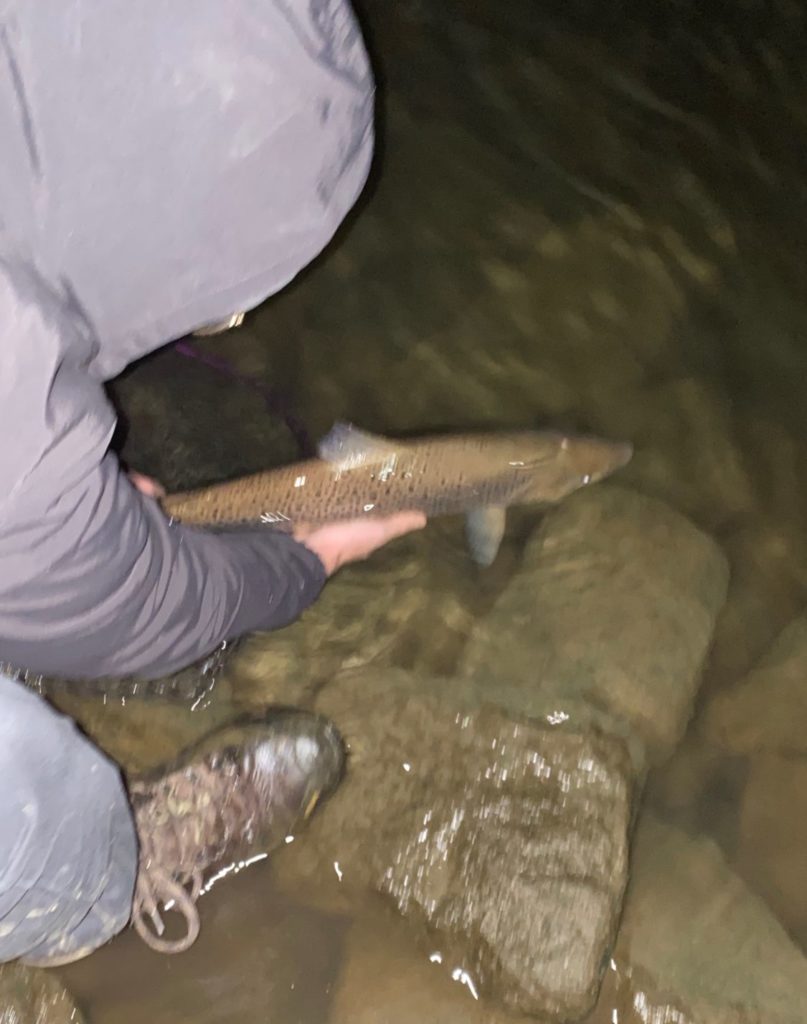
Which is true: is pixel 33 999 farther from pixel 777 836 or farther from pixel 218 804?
pixel 777 836

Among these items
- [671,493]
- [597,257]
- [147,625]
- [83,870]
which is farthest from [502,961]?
[597,257]

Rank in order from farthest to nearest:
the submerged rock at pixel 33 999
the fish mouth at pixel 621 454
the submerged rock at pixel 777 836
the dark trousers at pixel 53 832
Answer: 1. the fish mouth at pixel 621 454
2. the submerged rock at pixel 777 836
3. the submerged rock at pixel 33 999
4. the dark trousers at pixel 53 832

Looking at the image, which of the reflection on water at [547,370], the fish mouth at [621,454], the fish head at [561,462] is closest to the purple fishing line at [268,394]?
the reflection on water at [547,370]

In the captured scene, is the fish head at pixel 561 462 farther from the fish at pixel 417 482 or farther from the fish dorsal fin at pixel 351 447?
the fish dorsal fin at pixel 351 447

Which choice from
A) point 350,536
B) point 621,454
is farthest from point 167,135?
point 621,454

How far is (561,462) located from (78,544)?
2.05 metres

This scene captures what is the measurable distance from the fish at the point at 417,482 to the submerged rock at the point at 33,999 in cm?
121

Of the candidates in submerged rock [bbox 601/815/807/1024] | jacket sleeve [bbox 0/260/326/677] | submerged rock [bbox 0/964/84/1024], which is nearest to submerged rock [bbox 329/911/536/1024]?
submerged rock [bbox 601/815/807/1024]

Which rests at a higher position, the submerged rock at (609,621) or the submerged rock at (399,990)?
the submerged rock at (609,621)

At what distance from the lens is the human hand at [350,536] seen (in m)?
2.85

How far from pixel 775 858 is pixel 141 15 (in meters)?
2.60

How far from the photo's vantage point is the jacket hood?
3.44 ft

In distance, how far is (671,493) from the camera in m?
3.27

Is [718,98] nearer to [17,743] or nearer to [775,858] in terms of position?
[775,858]
